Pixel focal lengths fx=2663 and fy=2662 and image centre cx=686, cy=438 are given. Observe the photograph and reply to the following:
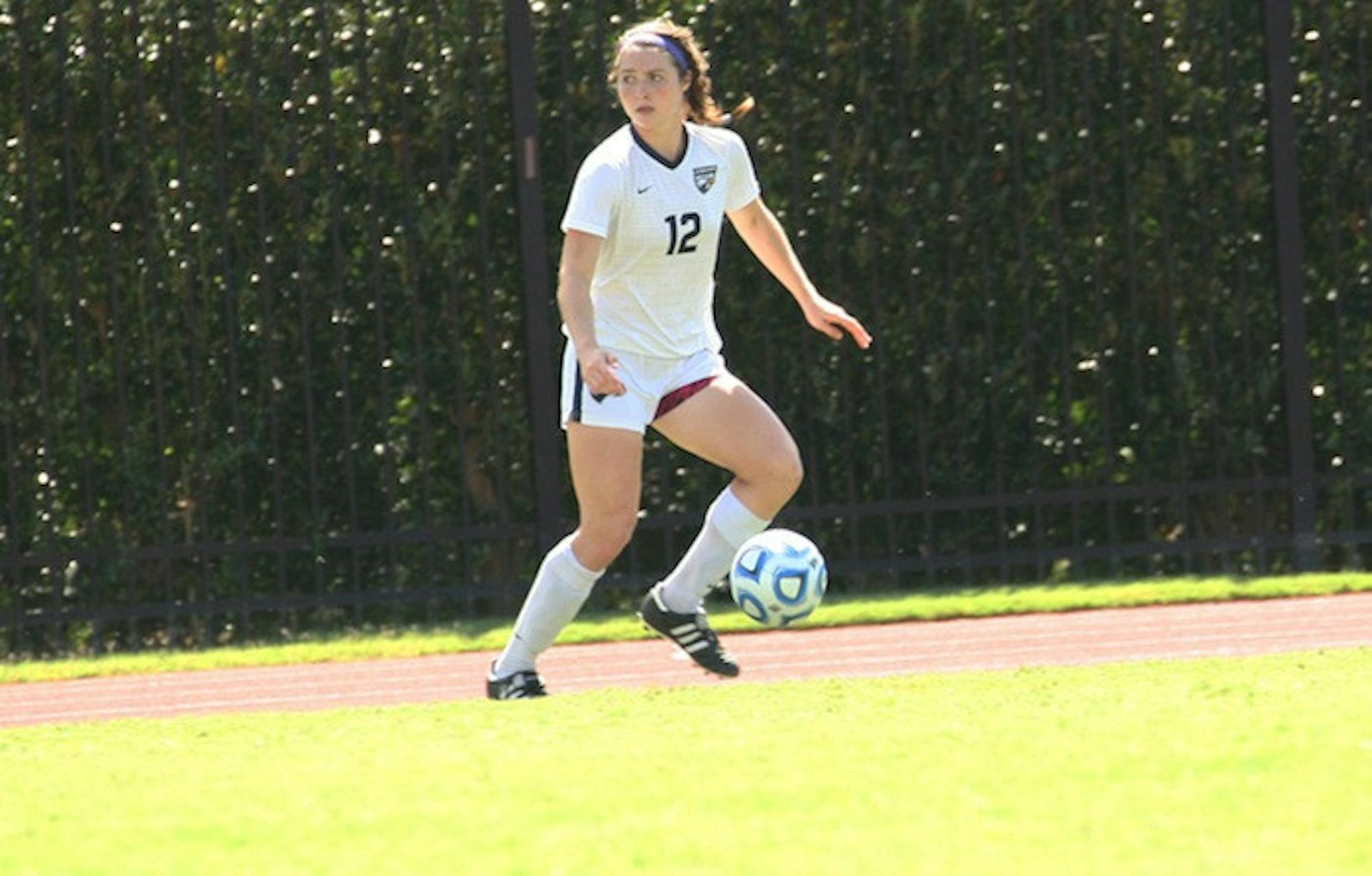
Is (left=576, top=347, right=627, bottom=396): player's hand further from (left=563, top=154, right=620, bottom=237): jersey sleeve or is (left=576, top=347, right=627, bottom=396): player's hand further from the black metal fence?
the black metal fence

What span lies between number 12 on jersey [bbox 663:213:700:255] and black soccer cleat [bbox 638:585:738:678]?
1078mm

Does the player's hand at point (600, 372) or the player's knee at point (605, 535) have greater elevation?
the player's hand at point (600, 372)

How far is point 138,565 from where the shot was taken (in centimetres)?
1188

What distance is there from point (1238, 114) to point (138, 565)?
17.3ft

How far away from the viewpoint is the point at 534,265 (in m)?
11.5

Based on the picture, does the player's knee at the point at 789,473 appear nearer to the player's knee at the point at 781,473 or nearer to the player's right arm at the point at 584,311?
the player's knee at the point at 781,473

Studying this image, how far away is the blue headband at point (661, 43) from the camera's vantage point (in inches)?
320

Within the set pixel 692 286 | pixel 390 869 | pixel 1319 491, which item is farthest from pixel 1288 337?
pixel 390 869

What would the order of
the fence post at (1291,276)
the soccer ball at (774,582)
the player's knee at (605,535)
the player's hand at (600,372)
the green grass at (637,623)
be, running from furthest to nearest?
the fence post at (1291,276) < the green grass at (637,623) < the soccer ball at (774,582) < the player's knee at (605,535) < the player's hand at (600,372)

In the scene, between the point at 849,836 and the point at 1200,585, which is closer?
the point at 849,836

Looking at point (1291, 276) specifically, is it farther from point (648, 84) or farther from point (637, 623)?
point (648, 84)

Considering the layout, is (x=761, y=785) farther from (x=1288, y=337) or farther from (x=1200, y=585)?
(x=1288, y=337)

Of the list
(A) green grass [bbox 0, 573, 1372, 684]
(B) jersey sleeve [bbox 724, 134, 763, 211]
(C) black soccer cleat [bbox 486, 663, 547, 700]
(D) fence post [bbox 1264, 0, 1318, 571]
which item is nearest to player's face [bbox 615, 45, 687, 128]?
(B) jersey sleeve [bbox 724, 134, 763, 211]

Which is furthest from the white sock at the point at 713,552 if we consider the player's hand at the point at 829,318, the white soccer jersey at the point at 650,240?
the player's hand at the point at 829,318
